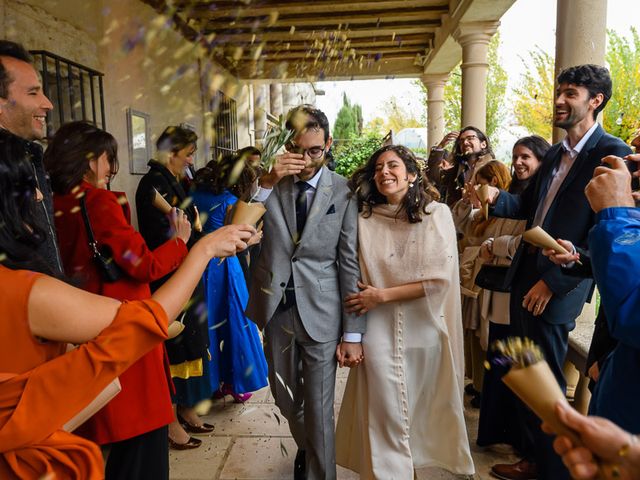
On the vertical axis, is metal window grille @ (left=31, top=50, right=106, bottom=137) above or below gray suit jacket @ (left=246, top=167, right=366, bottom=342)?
above

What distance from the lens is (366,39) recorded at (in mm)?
11055

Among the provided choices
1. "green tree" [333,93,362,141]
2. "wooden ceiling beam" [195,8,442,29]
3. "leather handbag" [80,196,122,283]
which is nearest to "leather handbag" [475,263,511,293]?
"leather handbag" [80,196,122,283]

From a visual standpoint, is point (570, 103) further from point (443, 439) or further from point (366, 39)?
point (366, 39)

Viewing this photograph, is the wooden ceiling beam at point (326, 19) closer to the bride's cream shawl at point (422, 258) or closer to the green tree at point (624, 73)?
the bride's cream shawl at point (422, 258)

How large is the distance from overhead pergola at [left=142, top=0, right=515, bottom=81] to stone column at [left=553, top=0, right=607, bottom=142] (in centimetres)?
295

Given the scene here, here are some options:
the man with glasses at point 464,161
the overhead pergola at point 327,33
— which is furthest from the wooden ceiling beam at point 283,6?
the man with glasses at point 464,161

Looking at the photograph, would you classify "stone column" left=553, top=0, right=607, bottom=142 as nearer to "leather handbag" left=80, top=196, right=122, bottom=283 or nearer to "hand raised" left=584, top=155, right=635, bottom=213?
"hand raised" left=584, top=155, right=635, bottom=213

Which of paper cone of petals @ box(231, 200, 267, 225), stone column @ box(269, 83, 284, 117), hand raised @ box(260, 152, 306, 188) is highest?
stone column @ box(269, 83, 284, 117)

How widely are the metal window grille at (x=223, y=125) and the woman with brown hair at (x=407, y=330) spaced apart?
912cm

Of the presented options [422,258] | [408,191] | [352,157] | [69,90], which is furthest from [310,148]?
[352,157]

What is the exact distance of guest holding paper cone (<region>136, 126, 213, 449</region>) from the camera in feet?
12.7

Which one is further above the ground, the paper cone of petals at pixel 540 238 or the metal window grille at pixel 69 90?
the metal window grille at pixel 69 90

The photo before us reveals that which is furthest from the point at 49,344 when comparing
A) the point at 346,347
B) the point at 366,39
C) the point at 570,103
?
the point at 366,39

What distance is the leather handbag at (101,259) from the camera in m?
2.55
